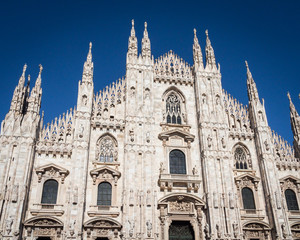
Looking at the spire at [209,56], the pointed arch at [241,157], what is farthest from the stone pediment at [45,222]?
the spire at [209,56]

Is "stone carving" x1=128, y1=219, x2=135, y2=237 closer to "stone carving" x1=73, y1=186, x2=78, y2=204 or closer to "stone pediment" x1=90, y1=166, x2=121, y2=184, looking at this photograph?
"stone pediment" x1=90, y1=166, x2=121, y2=184

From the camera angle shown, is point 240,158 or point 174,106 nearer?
point 240,158

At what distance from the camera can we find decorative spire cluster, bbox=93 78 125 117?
1022 inches

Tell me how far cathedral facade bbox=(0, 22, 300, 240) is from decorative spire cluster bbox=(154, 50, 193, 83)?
18cm

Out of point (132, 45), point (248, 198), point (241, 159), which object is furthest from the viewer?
point (132, 45)

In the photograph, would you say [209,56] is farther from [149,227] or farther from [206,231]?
[149,227]

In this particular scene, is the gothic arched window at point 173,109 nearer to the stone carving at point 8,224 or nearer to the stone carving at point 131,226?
the stone carving at point 131,226

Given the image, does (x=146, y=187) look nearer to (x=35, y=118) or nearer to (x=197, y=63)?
(x=35, y=118)

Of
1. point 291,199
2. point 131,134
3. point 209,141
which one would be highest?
point 131,134

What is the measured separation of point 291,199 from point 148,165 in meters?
11.9

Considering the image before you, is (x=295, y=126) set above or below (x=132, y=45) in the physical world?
below

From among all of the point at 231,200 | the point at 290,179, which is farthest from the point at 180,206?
the point at 290,179

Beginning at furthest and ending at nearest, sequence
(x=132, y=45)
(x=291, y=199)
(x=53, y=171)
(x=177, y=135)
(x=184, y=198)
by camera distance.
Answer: (x=132, y=45) < (x=177, y=135) < (x=291, y=199) < (x=184, y=198) < (x=53, y=171)

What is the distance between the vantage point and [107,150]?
80.2 ft
